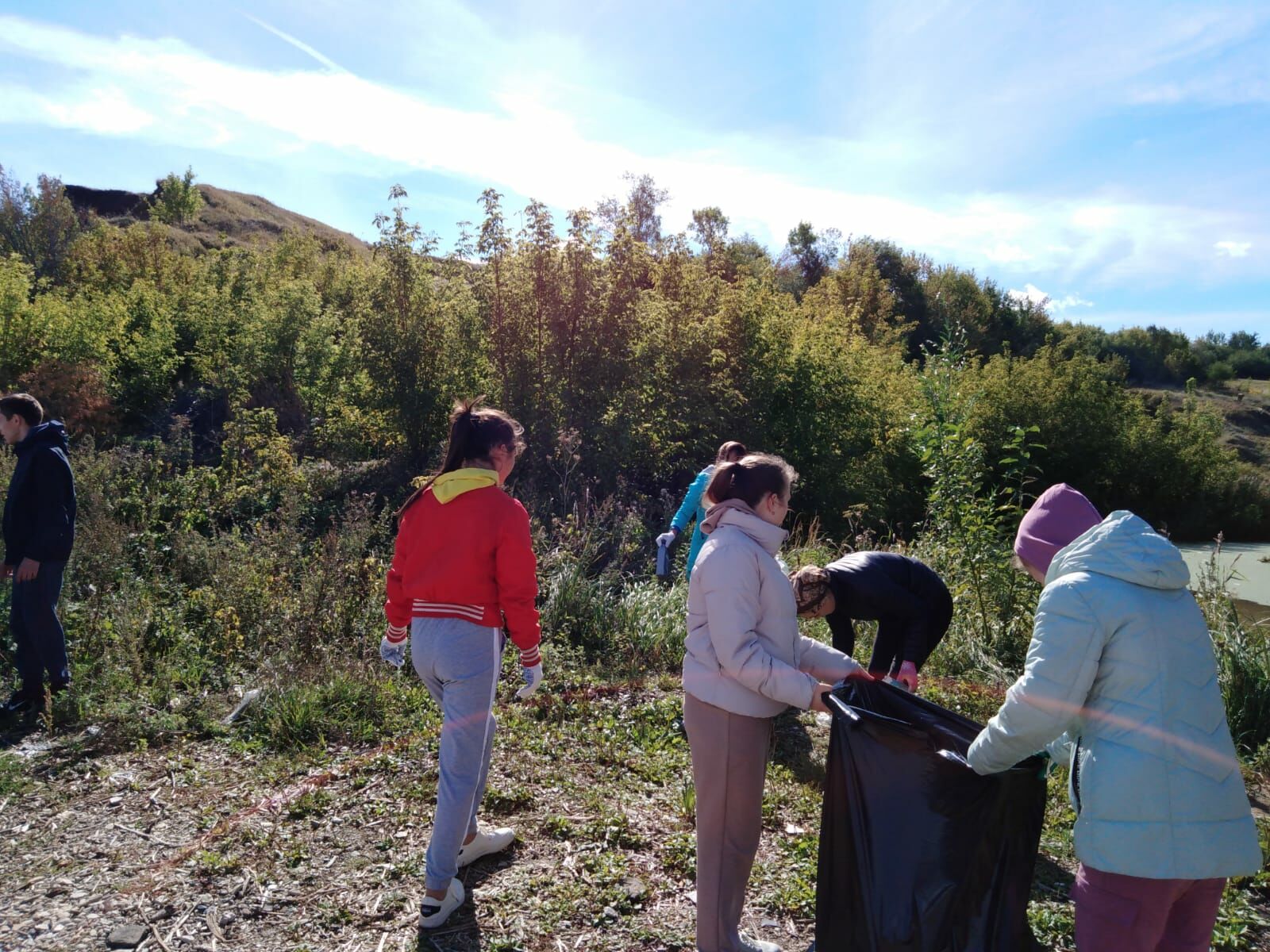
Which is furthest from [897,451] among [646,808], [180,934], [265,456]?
[180,934]

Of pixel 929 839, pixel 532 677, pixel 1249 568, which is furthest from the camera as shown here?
pixel 1249 568

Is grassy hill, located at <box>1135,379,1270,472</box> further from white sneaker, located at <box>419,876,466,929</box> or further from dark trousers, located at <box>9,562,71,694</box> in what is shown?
dark trousers, located at <box>9,562,71,694</box>

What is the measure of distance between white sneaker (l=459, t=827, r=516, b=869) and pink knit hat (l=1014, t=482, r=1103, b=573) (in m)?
2.32

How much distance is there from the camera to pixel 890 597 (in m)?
3.80

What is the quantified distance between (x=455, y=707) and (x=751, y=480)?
1.31m

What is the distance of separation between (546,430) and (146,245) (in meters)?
20.6

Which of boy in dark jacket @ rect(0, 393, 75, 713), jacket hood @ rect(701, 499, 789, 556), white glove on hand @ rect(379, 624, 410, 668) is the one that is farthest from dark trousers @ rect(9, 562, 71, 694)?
jacket hood @ rect(701, 499, 789, 556)

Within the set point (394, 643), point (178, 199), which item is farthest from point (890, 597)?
point (178, 199)

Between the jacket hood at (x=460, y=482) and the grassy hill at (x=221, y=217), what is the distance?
148ft

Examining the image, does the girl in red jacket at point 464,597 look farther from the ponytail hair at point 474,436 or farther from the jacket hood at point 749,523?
the jacket hood at point 749,523

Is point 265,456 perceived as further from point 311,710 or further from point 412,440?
point 311,710

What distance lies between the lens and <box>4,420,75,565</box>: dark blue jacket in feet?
16.2

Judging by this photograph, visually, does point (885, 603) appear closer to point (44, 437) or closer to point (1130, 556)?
point (1130, 556)

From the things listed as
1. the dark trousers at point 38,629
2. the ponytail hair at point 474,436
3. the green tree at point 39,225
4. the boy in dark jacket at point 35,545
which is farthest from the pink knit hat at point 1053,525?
the green tree at point 39,225
